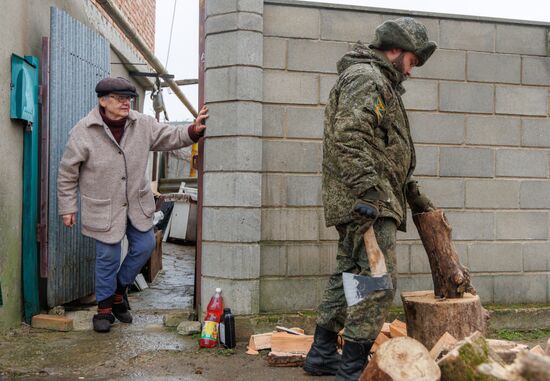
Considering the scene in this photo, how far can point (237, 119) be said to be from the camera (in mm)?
4676

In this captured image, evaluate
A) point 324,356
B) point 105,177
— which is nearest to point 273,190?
point 105,177

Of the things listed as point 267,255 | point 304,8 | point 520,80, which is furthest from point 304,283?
point 520,80

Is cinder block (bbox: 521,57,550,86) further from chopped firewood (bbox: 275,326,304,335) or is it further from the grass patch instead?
chopped firewood (bbox: 275,326,304,335)

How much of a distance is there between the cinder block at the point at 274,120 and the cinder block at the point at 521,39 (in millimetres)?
1997

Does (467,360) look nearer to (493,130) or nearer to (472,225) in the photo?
(472,225)

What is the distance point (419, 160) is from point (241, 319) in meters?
1.94

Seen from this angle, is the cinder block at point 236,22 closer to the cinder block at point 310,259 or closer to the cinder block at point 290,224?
the cinder block at point 290,224

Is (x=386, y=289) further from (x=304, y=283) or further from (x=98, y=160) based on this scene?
(x=98, y=160)

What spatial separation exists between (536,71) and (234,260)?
309 cm

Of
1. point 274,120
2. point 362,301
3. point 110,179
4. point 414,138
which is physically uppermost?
point 274,120

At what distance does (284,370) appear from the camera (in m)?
4.10

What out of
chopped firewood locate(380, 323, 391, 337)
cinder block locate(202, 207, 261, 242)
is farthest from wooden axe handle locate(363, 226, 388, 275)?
cinder block locate(202, 207, 261, 242)

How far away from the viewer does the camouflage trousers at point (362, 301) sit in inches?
141

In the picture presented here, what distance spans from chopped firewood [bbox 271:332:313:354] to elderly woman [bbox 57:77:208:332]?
1.35 metres
